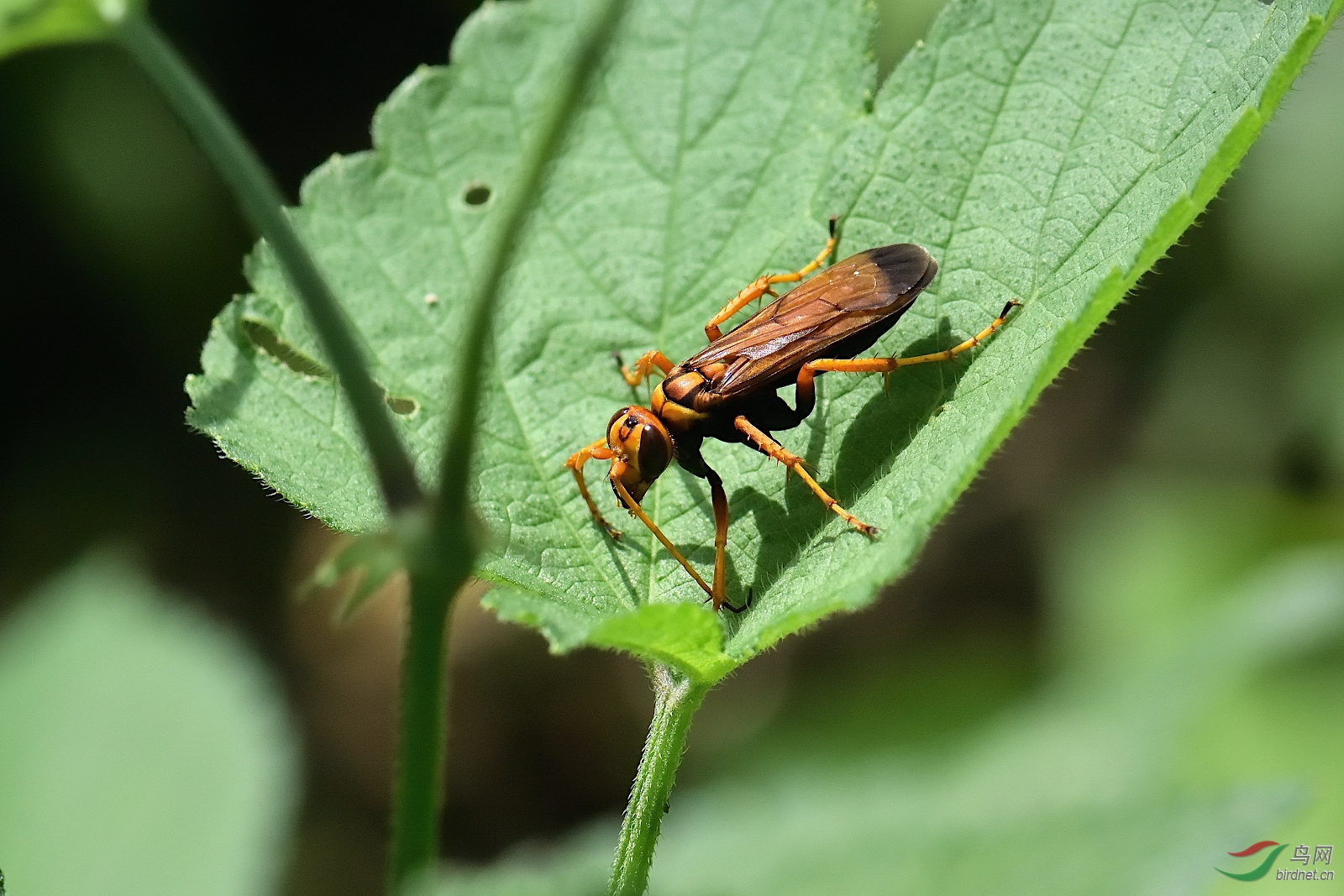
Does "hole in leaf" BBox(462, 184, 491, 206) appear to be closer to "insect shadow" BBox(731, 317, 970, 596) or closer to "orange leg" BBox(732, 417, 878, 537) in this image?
"orange leg" BBox(732, 417, 878, 537)

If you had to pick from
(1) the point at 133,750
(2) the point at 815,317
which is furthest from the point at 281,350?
(1) the point at 133,750

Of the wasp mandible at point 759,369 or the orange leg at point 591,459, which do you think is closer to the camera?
the orange leg at point 591,459

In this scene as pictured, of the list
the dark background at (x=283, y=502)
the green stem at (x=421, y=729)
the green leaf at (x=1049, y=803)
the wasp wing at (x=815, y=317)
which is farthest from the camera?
the dark background at (x=283, y=502)

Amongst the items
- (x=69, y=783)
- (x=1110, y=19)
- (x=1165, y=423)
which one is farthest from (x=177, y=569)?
(x=1110, y=19)

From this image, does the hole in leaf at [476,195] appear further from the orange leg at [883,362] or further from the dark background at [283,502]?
the dark background at [283,502]

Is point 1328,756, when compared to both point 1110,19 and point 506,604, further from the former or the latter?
point 506,604

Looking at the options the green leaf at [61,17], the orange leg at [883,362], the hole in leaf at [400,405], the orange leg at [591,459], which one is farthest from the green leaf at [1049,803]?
the green leaf at [61,17]

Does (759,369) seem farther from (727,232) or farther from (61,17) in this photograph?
(61,17)
